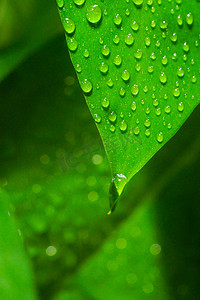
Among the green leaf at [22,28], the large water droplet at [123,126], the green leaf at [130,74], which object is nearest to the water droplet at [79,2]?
the green leaf at [130,74]

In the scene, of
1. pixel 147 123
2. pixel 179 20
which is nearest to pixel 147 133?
pixel 147 123

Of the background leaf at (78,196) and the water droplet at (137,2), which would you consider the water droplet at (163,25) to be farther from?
the background leaf at (78,196)

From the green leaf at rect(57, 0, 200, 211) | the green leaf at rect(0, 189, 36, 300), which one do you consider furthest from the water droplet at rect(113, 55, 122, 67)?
the green leaf at rect(0, 189, 36, 300)

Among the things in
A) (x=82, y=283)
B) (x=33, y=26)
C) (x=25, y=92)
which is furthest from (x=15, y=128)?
(x=82, y=283)

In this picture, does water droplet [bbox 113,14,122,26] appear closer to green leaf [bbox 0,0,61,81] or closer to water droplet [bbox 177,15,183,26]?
water droplet [bbox 177,15,183,26]

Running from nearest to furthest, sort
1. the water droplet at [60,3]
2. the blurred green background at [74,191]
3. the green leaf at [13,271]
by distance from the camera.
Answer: the water droplet at [60,3] → the green leaf at [13,271] → the blurred green background at [74,191]

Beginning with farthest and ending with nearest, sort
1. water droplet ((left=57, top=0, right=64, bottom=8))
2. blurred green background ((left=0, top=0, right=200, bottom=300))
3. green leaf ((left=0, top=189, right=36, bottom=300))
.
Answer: blurred green background ((left=0, top=0, right=200, bottom=300)) → green leaf ((left=0, top=189, right=36, bottom=300)) → water droplet ((left=57, top=0, right=64, bottom=8))

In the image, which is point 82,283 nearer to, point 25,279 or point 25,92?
point 25,279
